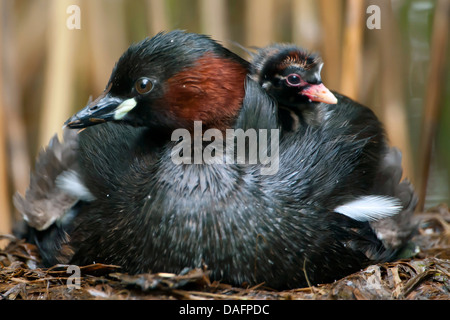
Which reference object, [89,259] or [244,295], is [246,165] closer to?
[244,295]

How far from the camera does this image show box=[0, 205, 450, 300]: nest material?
2635mm

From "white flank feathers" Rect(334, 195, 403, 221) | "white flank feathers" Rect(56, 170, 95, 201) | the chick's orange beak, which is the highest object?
the chick's orange beak

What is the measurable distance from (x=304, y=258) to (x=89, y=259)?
1.09m

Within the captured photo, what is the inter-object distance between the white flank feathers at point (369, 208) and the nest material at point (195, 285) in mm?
253

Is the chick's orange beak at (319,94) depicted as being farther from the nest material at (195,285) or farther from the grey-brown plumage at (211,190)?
the nest material at (195,285)

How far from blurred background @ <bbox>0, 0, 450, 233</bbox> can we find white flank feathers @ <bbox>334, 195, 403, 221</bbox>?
1.26m

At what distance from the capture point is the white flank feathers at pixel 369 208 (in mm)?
3035

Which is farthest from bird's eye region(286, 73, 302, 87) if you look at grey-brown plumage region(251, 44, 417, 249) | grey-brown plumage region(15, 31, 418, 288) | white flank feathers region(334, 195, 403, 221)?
white flank feathers region(334, 195, 403, 221)

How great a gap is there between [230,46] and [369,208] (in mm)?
2385

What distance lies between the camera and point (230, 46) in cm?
502

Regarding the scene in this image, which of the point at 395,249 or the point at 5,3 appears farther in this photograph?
the point at 5,3

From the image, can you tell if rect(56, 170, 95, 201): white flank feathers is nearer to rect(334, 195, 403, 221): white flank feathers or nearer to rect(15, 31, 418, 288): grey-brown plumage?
rect(15, 31, 418, 288): grey-brown plumage
